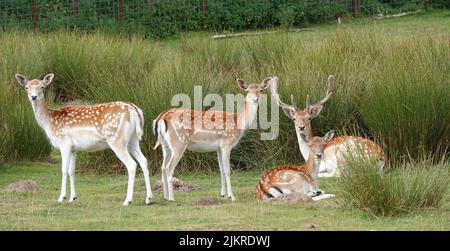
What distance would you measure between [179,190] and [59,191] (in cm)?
124

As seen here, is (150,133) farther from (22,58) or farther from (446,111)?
(22,58)

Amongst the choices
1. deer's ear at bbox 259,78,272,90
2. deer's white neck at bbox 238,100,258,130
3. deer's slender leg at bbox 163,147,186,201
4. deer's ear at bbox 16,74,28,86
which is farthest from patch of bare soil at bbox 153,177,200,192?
deer's ear at bbox 16,74,28,86

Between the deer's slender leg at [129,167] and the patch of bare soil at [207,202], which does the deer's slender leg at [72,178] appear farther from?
the patch of bare soil at [207,202]

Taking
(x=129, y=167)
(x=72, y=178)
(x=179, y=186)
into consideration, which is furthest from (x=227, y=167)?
(x=72, y=178)

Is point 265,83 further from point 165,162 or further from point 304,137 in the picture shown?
point 165,162

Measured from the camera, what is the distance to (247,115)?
12.2 metres

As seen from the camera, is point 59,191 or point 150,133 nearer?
point 59,191

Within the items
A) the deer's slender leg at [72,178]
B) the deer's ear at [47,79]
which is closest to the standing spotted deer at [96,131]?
the deer's slender leg at [72,178]

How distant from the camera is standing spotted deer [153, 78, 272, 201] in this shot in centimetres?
1181

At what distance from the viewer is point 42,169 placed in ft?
46.7

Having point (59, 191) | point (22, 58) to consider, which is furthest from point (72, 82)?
point (59, 191)

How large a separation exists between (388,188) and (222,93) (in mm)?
4468

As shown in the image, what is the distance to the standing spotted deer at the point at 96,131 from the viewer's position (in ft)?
37.5

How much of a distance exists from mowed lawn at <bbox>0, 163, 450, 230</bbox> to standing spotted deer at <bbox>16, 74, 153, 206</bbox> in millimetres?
322
